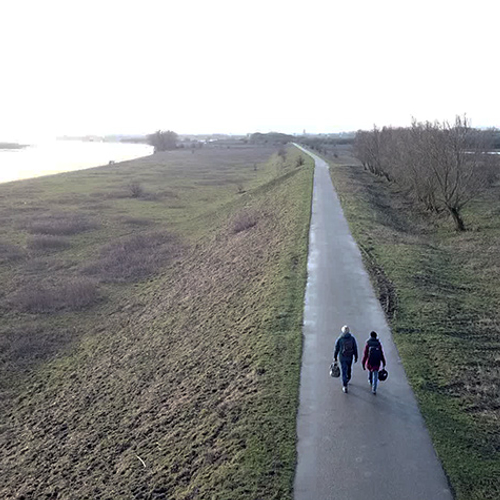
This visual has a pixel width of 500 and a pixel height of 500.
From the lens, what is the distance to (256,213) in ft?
133

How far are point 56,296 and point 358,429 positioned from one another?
19342mm

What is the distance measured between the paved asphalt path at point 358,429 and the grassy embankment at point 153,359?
44 cm

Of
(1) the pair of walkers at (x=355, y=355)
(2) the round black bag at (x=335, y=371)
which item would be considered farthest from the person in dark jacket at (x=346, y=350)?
(2) the round black bag at (x=335, y=371)

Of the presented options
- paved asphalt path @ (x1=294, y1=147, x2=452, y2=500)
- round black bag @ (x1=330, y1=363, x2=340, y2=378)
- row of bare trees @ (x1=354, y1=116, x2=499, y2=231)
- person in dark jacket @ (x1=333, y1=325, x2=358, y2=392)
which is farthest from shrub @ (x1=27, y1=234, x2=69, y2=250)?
person in dark jacket @ (x1=333, y1=325, x2=358, y2=392)

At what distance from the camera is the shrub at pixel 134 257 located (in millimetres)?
29469

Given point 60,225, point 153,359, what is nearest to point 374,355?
point 153,359

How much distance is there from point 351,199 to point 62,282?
23289 millimetres

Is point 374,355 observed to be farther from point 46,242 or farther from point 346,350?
point 46,242

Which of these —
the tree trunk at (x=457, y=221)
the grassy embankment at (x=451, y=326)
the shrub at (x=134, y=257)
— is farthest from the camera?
the tree trunk at (x=457, y=221)

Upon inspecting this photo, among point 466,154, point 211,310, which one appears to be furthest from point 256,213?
point 211,310

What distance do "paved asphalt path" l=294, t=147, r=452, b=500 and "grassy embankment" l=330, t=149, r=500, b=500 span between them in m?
0.37

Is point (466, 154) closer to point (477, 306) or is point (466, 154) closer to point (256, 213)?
point (256, 213)

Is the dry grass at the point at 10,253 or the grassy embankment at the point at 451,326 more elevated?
the grassy embankment at the point at 451,326

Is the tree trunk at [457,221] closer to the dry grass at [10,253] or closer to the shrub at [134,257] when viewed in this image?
the shrub at [134,257]
